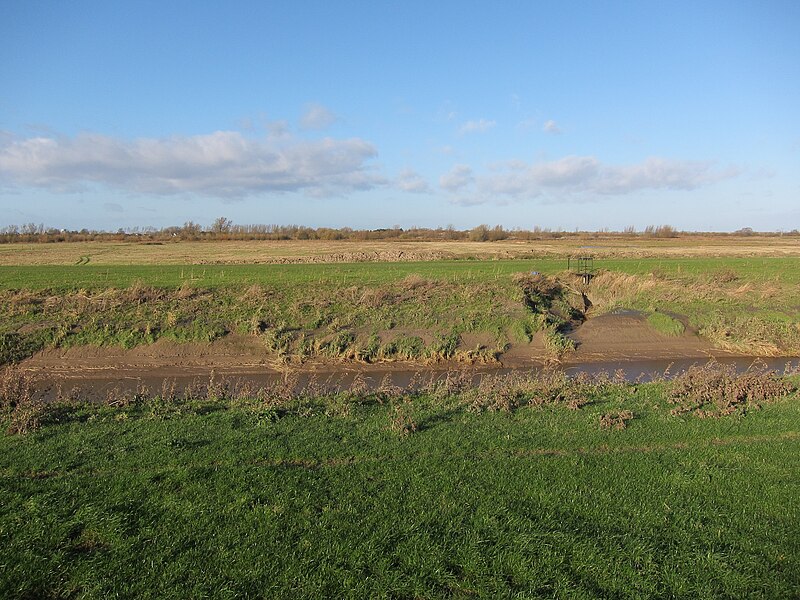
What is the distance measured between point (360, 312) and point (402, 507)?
20192 mm

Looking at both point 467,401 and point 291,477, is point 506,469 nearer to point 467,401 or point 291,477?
point 291,477

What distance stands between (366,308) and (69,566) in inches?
874

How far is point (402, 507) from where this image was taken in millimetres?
7785

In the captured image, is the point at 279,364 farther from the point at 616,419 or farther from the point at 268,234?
the point at 268,234

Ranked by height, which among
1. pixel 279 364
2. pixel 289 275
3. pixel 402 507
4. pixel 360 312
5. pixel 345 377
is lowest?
pixel 345 377

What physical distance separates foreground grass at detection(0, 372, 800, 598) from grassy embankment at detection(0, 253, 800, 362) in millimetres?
12763

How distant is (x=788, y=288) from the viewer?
36.4 meters

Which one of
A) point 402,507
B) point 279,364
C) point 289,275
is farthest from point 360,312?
point 402,507

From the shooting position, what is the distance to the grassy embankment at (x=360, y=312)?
2466 centimetres

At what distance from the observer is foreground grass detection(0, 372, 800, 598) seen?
243 inches

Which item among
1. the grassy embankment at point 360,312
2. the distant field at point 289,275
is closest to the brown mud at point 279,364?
the grassy embankment at point 360,312

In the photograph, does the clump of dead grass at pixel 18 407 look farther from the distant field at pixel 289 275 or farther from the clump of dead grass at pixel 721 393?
the distant field at pixel 289 275

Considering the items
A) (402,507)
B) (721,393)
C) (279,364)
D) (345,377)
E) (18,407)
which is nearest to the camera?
(402,507)

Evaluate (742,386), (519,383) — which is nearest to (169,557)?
(519,383)
